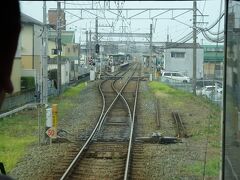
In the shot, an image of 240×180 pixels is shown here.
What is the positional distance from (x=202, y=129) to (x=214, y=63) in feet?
65.9

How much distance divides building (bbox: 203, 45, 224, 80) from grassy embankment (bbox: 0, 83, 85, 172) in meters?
4.72

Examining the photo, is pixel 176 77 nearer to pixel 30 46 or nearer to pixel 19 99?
pixel 30 46

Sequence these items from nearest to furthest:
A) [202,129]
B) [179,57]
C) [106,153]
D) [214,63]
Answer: [106,153] → [202,129] → [214,63] → [179,57]

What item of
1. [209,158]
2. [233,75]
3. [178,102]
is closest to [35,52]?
[178,102]

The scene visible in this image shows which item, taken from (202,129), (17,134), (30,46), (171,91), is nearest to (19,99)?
(17,134)

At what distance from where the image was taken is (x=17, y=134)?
13.2 meters

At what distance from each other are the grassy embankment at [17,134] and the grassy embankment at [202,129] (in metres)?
3.60

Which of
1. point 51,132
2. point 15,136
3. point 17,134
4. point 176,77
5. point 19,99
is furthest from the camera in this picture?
point 176,77

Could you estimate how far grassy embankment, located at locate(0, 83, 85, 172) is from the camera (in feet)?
33.0

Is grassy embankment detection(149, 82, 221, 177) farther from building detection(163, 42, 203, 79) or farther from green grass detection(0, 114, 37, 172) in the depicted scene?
building detection(163, 42, 203, 79)

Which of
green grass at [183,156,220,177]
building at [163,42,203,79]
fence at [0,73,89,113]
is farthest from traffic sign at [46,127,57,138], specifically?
building at [163,42,203,79]

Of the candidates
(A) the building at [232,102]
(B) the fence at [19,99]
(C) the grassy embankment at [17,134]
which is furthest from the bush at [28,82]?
(A) the building at [232,102]

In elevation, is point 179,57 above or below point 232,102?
above

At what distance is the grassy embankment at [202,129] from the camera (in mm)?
8827
